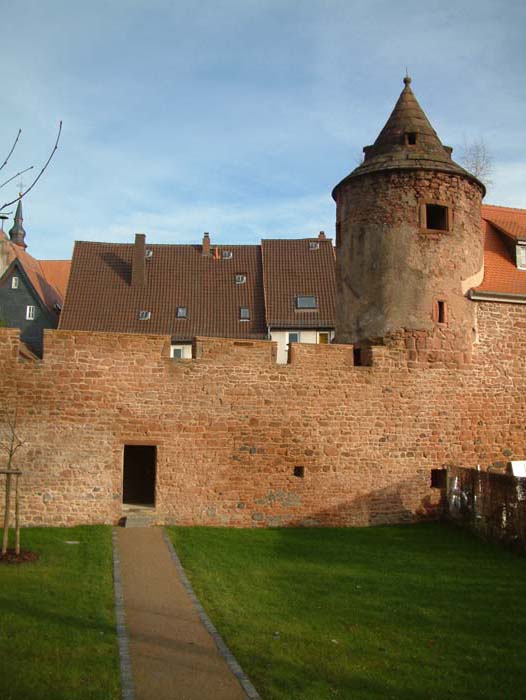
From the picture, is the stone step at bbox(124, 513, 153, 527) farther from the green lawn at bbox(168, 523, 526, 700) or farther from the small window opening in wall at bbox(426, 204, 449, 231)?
the small window opening in wall at bbox(426, 204, 449, 231)

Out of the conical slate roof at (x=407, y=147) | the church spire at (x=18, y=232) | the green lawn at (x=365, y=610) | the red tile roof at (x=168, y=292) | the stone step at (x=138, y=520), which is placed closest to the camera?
the green lawn at (x=365, y=610)

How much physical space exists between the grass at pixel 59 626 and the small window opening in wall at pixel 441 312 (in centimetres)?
873

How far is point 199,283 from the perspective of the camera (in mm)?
35250

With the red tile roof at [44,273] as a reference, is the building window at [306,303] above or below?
below

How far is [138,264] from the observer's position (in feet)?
115

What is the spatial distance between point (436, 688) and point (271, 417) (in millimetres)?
9005

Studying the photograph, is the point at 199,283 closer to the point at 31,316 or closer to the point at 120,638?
the point at 31,316

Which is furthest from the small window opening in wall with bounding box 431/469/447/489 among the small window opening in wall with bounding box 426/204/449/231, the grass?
the grass

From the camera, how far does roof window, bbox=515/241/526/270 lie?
1889cm

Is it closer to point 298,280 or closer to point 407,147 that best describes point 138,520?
point 407,147

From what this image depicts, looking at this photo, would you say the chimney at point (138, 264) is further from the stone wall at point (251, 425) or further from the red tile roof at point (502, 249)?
the stone wall at point (251, 425)

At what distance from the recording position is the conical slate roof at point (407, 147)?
17094 mm

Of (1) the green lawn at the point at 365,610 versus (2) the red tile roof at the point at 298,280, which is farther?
(2) the red tile roof at the point at 298,280

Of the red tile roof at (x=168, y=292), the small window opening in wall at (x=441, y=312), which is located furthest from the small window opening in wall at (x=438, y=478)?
the red tile roof at (x=168, y=292)
